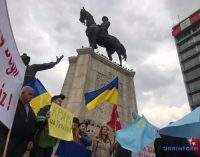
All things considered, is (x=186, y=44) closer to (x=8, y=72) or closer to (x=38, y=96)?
(x=38, y=96)

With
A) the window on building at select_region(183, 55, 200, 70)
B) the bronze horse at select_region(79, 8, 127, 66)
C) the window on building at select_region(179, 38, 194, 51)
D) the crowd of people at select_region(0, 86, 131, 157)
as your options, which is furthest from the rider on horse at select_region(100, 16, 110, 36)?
the window on building at select_region(179, 38, 194, 51)

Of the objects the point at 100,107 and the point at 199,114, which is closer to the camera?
the point at 199,114

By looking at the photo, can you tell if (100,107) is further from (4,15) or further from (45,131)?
A: (4,15)

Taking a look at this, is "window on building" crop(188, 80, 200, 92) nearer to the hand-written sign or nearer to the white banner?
the hand-written sign

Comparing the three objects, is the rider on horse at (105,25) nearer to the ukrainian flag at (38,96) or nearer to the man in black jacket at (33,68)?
the man in black jacket at (33,68)

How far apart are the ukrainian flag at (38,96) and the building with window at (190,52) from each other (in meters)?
65.6

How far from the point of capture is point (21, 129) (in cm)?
531

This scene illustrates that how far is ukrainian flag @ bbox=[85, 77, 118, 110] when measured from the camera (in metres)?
9.67

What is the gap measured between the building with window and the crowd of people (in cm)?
6639

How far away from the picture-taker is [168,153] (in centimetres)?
789

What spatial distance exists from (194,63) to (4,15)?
75.5m

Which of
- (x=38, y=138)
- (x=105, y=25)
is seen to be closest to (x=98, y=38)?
(x=105, y=25)

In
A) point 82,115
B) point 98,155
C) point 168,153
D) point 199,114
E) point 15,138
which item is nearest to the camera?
point 15,138

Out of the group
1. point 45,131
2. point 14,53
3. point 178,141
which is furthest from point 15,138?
point 178,141
